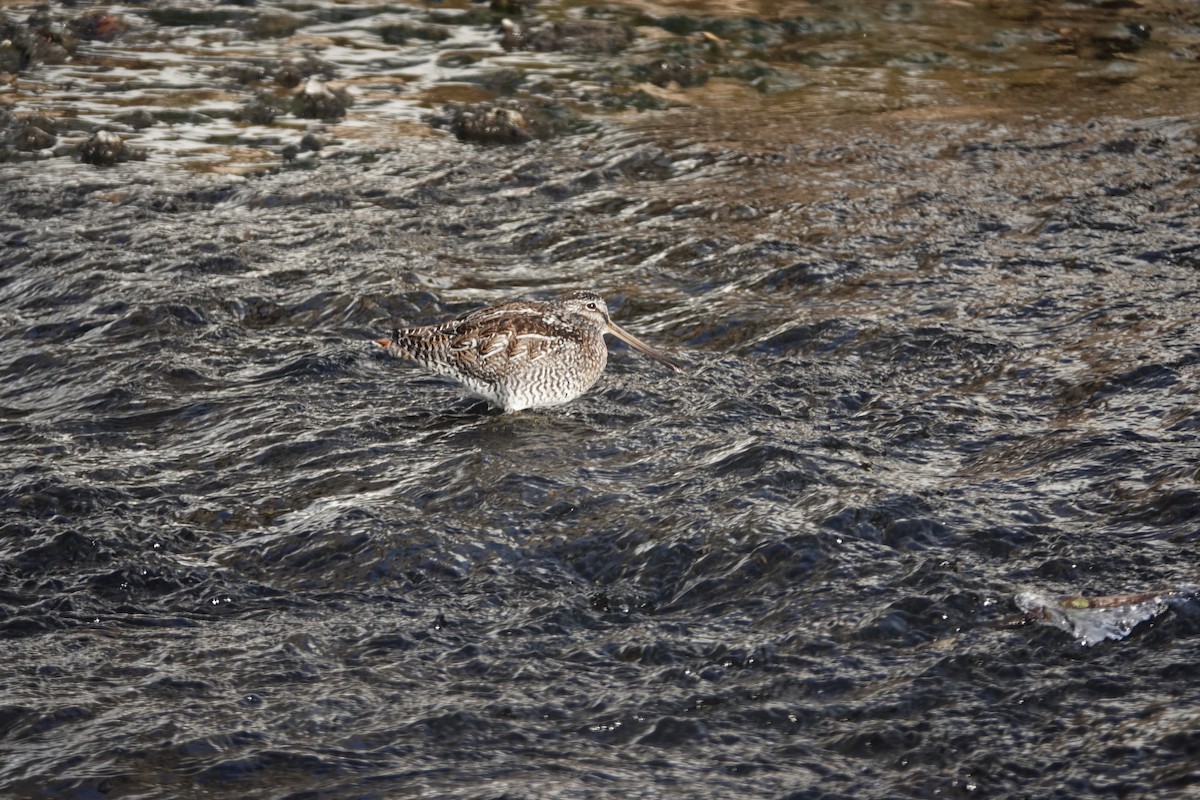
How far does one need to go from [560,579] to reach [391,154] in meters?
6.94

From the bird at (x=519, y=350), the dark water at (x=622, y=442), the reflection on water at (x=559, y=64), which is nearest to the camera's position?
the dark water at (x=622, y=442)

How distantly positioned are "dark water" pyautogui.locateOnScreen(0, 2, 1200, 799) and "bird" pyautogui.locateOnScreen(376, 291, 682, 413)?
9.7 inches

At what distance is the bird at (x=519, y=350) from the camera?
814 cm

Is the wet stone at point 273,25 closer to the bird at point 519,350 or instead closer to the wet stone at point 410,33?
the wet stone at point 410,33

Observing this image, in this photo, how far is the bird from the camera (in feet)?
26.7

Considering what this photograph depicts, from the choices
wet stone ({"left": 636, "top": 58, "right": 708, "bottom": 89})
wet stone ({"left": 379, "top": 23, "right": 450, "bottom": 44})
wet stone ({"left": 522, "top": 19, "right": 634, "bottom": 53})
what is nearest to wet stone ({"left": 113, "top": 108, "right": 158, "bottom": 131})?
wet stone ({"left": 379, "top": 23, "right": 450, "bottom": 44})

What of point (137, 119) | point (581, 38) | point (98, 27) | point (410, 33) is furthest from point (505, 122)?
point (98, 27)

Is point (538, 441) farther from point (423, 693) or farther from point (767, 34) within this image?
point (767, 34)

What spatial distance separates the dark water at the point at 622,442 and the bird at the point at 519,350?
247 millimetres

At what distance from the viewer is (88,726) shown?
5.34 meters

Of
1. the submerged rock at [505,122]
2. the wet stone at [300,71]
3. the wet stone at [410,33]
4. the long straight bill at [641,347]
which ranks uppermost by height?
the wet stone at [410,33]

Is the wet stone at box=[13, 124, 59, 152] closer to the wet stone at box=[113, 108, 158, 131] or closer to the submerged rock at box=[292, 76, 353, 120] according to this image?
the wet stone at box=[113, 108, 158, 131]

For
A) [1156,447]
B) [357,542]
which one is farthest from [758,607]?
[1156,447]

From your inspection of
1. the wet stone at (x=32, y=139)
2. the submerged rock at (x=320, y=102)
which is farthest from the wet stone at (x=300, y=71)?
the wet stone at (x=32, y=139)
